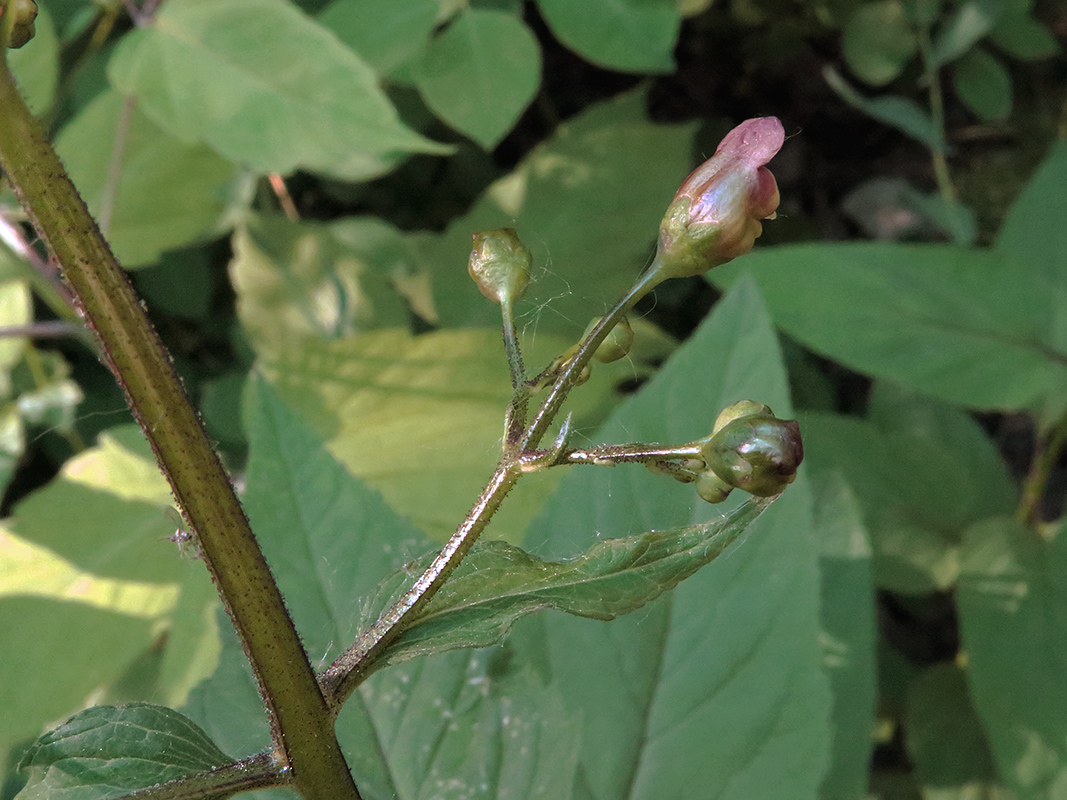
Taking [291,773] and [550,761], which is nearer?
[291,773]

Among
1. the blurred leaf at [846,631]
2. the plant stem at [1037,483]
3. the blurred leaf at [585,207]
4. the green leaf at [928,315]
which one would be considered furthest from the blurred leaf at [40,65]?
the plant stem at [1037,483]

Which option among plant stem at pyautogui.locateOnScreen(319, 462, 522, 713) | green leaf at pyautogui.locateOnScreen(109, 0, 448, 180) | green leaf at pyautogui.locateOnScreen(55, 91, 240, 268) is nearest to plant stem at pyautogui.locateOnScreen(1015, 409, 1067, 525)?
green leaf at pyautogui.locateOnScreen(109, 0, 448, 180)

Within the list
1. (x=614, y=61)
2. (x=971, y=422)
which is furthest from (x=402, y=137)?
(x=971, y=422)

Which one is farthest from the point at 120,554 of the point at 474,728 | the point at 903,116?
the point at 903,116

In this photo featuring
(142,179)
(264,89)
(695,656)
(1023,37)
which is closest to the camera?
(695,656)

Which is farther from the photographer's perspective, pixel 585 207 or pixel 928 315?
pixel 585 207

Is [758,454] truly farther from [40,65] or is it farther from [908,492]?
[40,65]

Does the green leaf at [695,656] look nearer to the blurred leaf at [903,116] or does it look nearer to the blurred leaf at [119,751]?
the blurred leaf at [119,751]

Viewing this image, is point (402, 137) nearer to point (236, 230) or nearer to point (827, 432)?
point (236, 230)
